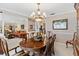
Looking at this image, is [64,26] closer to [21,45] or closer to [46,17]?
[46,17]

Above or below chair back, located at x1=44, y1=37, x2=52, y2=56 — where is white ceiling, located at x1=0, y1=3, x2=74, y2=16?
above

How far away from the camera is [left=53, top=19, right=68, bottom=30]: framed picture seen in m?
1.64

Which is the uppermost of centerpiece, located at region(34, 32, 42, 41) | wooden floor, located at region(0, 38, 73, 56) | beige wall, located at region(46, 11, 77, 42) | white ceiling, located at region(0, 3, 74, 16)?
white ceiling, located at region(0, 3, 74, 16)

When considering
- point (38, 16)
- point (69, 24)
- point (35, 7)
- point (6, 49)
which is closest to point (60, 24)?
point (69, 24)

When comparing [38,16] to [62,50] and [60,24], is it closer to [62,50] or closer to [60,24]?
[60,24]

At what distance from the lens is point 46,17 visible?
1624 mm

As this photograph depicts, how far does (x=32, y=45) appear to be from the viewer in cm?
162

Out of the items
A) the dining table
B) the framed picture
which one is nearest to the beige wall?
the framed picture

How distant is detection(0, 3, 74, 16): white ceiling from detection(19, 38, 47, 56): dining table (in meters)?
0.40

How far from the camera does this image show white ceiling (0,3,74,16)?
5.34ft

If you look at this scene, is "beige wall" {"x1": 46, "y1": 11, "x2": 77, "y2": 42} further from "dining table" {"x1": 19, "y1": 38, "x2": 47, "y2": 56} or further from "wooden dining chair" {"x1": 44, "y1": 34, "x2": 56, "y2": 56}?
"dining table" {"x1": 19, "y1": 38, "x2": 47, "y2": 56}

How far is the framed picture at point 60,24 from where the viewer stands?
164cm

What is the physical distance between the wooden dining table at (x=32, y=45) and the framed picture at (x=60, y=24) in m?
0.29

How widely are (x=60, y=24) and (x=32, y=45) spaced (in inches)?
20.2
